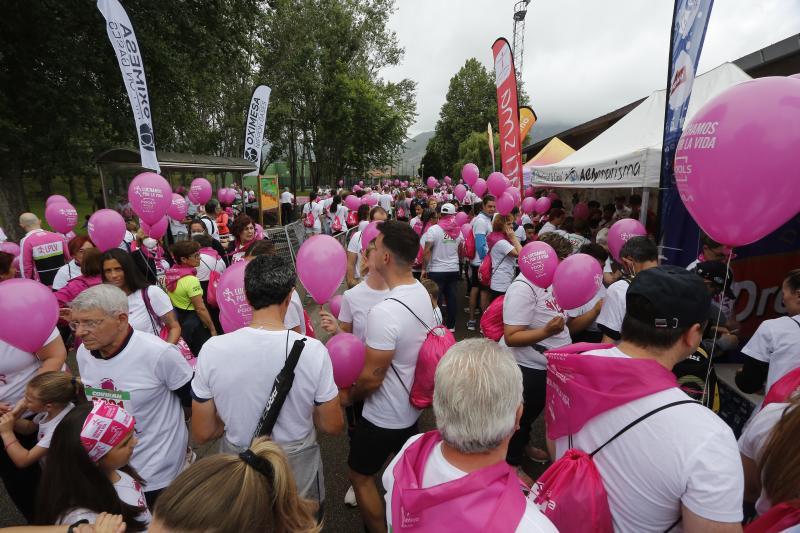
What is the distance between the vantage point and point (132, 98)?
5750 mm

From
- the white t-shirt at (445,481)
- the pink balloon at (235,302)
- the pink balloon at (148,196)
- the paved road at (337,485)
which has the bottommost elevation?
the paved road at (337,485)

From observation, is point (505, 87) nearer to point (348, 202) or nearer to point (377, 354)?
point (348, 202)

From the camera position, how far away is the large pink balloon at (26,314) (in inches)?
84.9

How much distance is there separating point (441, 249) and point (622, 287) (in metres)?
3.23

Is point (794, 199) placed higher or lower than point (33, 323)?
higher

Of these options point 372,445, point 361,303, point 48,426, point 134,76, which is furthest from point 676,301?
point 134,76

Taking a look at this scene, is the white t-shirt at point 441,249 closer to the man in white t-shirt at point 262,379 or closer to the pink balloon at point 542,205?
the man in white t-shirt at point 262,379

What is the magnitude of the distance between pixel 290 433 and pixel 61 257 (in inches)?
190

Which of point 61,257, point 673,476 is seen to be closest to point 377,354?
point 673,476

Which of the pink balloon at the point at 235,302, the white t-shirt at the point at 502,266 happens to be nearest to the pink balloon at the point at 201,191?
the white t-shirt at the point at 502,266

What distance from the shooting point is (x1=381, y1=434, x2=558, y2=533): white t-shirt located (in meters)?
0.93

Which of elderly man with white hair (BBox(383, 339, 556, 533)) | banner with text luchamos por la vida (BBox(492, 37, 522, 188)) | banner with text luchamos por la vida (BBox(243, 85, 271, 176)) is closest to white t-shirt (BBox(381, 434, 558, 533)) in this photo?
elderly man with white hair (BBox(383, 339, 556, 533))

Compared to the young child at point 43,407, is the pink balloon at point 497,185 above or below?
above

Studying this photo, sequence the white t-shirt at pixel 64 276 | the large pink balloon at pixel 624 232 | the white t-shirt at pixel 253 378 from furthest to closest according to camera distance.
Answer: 1. the white t-shirt at pixel 64 276
2. the large pink balloon at pixel 624 232
3. the white t-shirt at pixel 253 378
